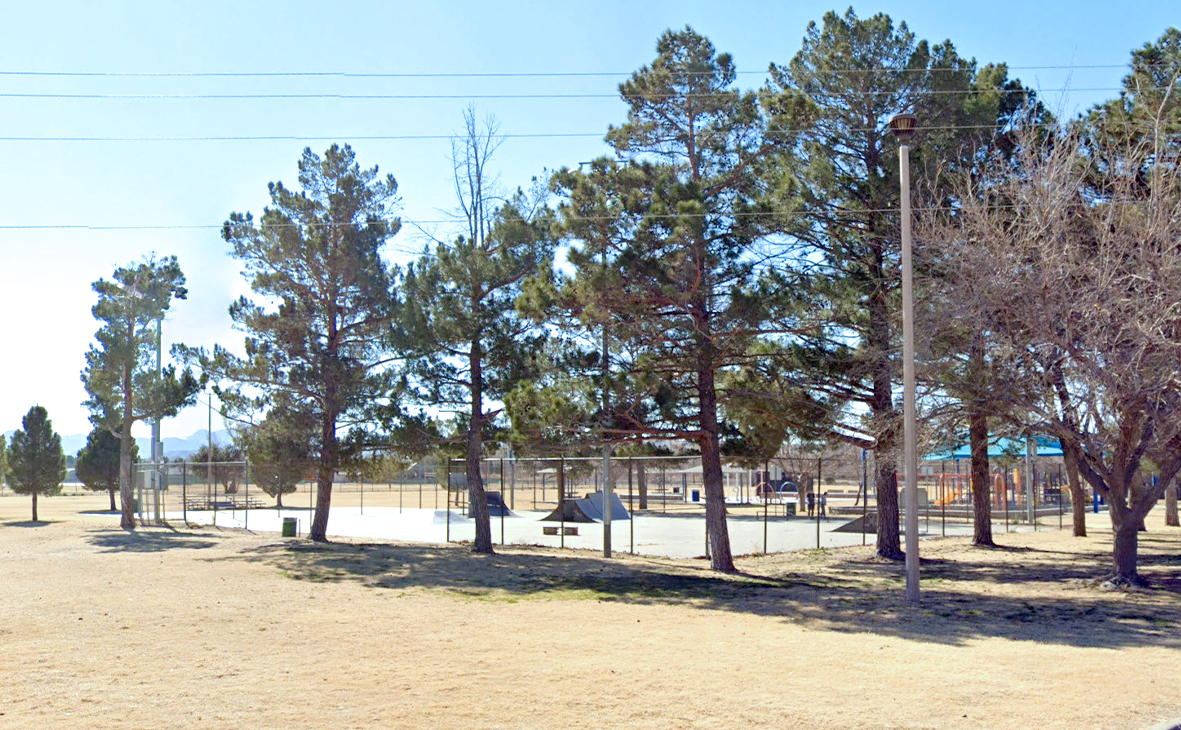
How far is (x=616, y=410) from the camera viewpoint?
18906 millimetres

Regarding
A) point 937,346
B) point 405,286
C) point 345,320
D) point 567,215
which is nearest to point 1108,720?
point 937,346

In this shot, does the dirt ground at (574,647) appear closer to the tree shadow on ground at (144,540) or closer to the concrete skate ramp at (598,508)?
the tree shadow on ground at (144,540)

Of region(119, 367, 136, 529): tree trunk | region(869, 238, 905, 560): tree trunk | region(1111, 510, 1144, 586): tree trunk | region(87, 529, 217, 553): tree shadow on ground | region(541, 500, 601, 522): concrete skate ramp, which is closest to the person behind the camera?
region(1111, 510, 1144, 586): tree trunk

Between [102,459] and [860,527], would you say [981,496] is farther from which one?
[102,459]

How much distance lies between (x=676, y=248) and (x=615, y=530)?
1893cm

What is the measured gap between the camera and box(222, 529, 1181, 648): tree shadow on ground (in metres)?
12.9

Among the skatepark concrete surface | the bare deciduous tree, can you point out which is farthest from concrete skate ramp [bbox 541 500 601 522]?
the bare deciduous tree

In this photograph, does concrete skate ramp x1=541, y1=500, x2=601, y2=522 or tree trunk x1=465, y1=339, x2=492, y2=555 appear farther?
concrete skate ramp x1=541, y1=500, x2=601, y2=522

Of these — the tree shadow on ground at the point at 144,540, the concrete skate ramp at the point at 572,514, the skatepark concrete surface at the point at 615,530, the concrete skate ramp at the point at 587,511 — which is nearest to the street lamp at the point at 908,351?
the skatepark concrete surface at the point at 615,530

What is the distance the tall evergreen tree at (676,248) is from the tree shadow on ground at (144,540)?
1385cm

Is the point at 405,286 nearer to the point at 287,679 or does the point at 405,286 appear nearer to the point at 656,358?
the point at 656,358

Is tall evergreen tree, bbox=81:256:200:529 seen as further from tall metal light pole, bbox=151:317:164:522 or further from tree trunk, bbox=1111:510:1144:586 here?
tree trunk, bbox=1111:510:1144:586

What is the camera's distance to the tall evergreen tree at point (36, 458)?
40781mm

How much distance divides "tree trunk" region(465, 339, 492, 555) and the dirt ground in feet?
9.12
